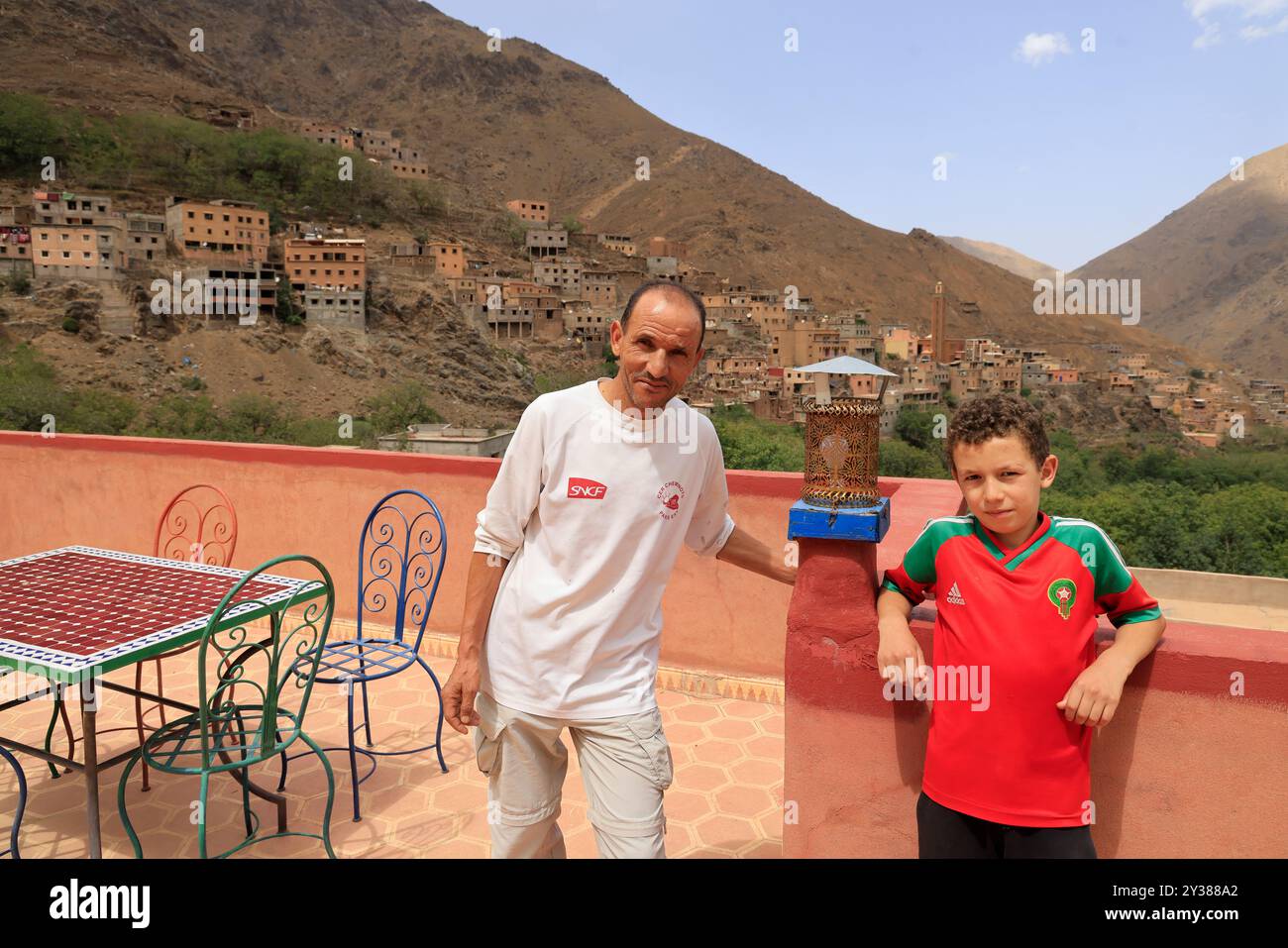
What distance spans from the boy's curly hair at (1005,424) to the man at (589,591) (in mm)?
489

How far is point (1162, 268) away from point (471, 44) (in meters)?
92.4

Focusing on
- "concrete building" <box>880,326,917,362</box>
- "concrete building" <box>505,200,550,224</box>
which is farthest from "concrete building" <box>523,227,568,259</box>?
"concrete building" <box>880,326,917,362</box>

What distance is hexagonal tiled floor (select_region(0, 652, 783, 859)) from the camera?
2.54 meters

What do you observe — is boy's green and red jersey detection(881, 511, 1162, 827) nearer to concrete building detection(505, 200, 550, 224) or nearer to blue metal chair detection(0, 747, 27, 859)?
blue metal chair detection(0, 747, 27, 859)

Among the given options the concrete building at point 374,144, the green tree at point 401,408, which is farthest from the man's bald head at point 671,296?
the concrete building at point 374,144

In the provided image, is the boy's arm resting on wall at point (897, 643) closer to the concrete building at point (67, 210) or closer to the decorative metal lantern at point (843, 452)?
the decorative metal lantern at point (843, 452)

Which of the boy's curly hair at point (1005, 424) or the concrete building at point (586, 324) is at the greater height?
the concrete building at point (586, 324)

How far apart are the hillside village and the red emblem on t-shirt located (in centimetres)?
3633

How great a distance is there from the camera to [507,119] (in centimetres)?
9950

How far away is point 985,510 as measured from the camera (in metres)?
1.40

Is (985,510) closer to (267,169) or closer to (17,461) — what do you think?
(17,461)

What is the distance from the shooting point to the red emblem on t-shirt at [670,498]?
1.51 m

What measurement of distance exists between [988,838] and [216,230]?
50.1 metres
